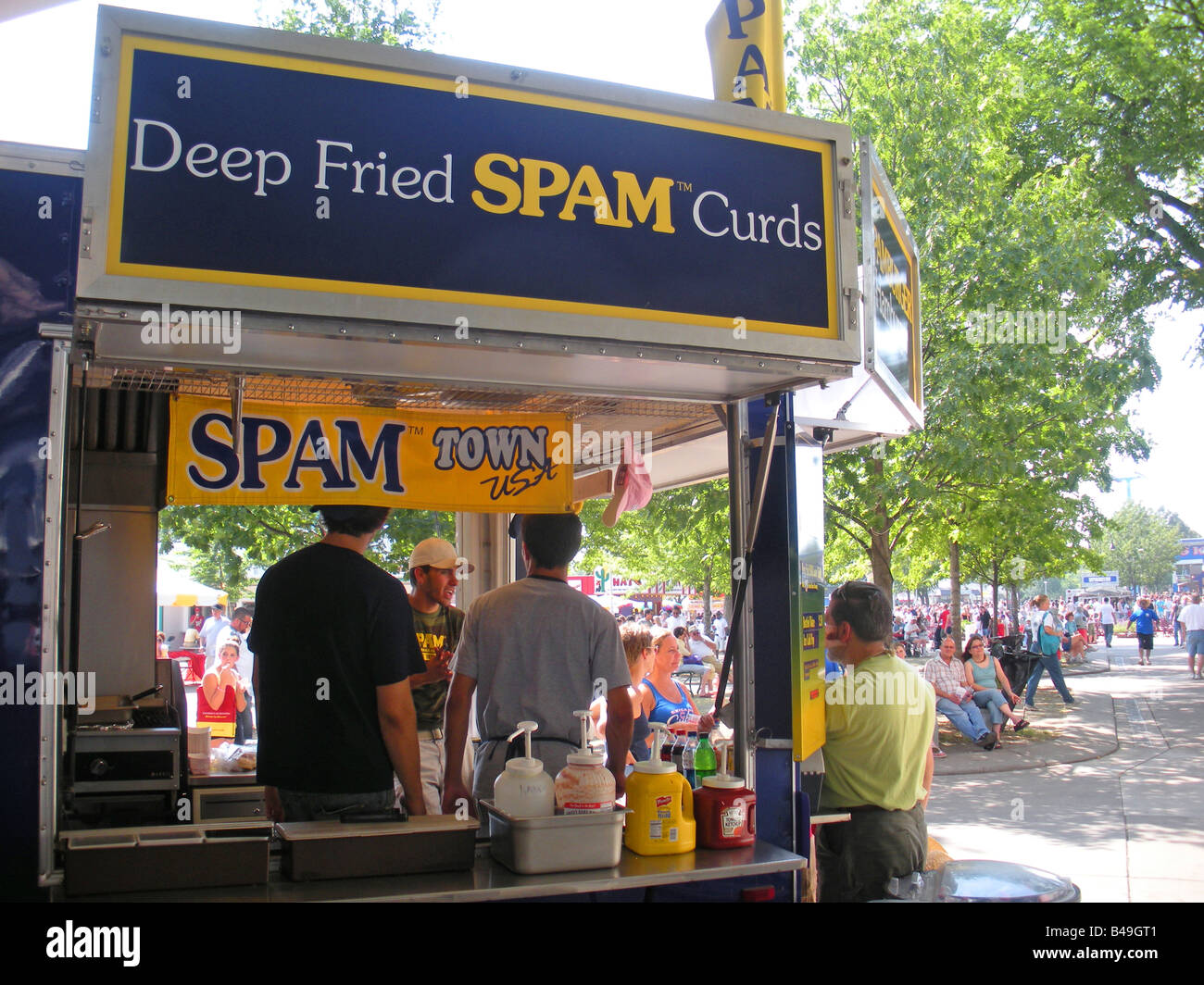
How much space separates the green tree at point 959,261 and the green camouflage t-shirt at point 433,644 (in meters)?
7.51

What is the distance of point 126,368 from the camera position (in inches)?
122

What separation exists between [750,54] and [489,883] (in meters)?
3.54

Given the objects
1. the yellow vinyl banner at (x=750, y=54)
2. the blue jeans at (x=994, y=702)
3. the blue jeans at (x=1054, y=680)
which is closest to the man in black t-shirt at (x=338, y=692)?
the yellow vinyl banner at (x=750, y=54)

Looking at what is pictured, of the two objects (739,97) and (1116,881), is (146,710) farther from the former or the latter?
(1116,881)

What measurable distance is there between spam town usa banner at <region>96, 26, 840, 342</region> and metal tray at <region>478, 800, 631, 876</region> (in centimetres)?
148

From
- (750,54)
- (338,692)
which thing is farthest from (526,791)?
(750,54)

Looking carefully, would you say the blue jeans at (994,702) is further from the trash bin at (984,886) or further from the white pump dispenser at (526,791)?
the white pump dispenser at (526,791)

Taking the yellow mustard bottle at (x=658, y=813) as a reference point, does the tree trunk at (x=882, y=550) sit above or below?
above

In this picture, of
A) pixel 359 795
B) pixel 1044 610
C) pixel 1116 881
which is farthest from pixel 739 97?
pixel 1044 610

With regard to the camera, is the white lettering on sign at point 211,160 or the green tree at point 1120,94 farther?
the green tree at point 1120,94

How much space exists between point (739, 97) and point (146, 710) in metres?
4.17

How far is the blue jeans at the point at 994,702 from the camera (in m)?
13.1

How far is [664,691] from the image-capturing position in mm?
7238

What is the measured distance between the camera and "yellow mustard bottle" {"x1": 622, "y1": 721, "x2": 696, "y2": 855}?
9.89ft
